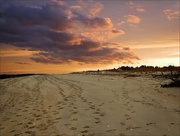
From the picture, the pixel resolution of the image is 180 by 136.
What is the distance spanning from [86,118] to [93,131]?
156 cm

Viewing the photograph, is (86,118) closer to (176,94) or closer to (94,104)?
(94,104)

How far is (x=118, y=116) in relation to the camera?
9.58 meters

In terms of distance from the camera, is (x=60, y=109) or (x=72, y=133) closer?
(x=72, y=133)

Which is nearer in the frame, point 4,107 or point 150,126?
point 150,126

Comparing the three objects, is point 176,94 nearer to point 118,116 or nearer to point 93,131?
point 118,116

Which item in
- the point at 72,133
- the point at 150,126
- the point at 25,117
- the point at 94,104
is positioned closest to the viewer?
the point at 72,133

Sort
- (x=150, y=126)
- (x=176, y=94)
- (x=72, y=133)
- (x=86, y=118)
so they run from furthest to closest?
(x=176, y=94) < (x=86, y=118) < (x=150, y=126) < (x=72, y=133)

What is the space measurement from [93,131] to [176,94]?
976cm

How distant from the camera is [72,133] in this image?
7.64 m

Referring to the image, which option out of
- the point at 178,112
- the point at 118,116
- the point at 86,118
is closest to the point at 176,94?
the point at 178,112

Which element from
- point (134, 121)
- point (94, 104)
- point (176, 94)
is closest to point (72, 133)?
point (134, 121)

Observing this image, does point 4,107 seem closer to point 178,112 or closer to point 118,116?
point 118,116

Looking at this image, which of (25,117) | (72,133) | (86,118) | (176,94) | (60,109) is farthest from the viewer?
(176,94)

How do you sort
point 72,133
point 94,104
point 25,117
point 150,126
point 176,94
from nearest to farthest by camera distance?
point 72,133 → point 150,126 → point 25,117 → point 94,104 → point 176,94
